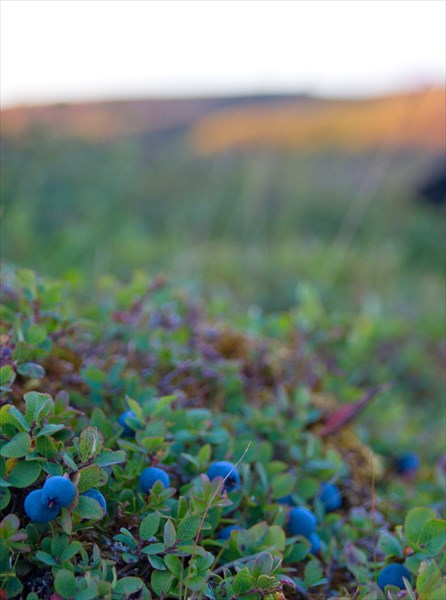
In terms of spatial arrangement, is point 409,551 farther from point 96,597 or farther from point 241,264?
point 241,264

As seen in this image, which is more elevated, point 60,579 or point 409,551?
A: point 60,579

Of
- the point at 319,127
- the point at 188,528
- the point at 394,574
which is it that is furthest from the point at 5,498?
the point at 319,127

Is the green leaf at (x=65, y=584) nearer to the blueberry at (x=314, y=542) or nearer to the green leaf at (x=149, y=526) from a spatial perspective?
the green leaf at (x=149, y=526)

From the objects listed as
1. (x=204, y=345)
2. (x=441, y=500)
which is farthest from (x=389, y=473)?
(x=204, y=345)

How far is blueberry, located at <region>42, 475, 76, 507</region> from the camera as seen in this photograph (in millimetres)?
850

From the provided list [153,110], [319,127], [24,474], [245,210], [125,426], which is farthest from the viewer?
[153,110]

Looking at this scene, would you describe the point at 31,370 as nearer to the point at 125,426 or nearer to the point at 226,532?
the point at 125,426

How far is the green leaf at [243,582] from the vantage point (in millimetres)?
873

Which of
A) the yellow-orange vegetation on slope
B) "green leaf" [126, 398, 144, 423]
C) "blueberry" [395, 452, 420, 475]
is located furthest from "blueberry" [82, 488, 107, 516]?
the yellow-orange vegetation on slope

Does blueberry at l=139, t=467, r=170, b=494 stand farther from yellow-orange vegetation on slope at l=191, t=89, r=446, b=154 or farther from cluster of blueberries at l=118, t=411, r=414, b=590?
yellow-orange vegetation on slope at l=191, t=89, r=446, b=154

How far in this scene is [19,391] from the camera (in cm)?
119

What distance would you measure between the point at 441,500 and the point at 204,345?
710 millimetres

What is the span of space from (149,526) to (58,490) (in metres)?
0.15

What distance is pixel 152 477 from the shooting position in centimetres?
103
